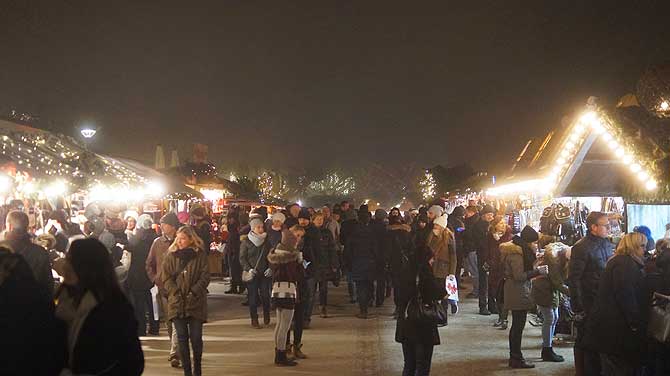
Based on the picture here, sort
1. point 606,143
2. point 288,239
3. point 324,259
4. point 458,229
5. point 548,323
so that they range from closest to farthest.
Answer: point 606,143
point 288,239
point 548,323
point 324,259
point 458,229

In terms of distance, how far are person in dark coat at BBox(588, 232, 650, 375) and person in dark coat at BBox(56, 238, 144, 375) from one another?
4.49 m

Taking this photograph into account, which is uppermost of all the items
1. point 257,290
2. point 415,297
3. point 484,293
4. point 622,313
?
point 415,297

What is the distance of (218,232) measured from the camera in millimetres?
23828

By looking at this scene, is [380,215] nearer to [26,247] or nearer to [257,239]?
[257,239]

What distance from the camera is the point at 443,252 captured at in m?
12.5

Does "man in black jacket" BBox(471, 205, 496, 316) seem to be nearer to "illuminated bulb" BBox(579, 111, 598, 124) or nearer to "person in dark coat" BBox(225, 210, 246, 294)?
"person in dark coat" BBox(225, 210, 246, 294)

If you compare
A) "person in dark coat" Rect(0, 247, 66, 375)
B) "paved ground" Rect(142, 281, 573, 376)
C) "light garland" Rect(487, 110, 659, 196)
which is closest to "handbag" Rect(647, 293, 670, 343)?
"light garland" Rect(487, 110, 659, 196)

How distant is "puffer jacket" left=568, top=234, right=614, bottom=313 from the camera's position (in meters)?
8.38

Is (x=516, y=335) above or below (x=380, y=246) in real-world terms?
below

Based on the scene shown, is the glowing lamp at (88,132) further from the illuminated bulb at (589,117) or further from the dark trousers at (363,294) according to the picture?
the illuminated bulb at (589,117)

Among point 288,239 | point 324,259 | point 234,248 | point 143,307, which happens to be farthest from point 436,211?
point 234,248

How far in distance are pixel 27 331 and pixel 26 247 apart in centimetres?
393

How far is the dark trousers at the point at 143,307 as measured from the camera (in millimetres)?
12086

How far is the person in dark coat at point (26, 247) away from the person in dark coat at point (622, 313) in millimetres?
5386
